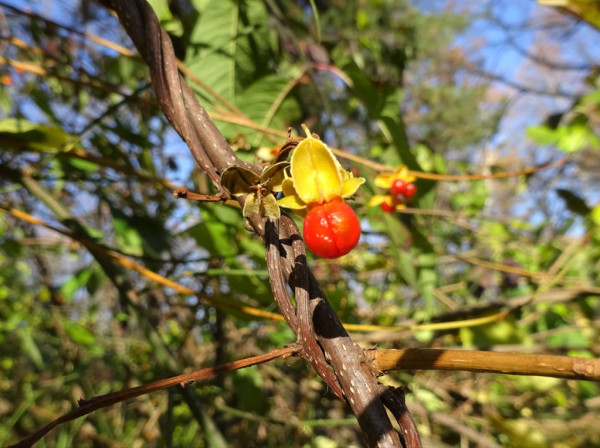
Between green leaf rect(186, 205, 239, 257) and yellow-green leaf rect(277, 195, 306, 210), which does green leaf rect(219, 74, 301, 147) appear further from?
yellow-green leaf rect(277, 195, 306, 210)

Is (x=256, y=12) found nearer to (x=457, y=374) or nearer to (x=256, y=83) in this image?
(x=256, y=83)

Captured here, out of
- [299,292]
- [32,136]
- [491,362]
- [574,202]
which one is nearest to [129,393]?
[299,292]

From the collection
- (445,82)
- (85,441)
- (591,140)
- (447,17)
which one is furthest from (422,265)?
(445,82)

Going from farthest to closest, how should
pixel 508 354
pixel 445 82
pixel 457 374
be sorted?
1. pixel 445 82
2. pixel 457 374
3. pixel 508 354

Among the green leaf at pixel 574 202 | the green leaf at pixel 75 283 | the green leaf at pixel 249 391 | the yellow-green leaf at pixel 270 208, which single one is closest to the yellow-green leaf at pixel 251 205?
the yellow-green leaf at pixel 270 208

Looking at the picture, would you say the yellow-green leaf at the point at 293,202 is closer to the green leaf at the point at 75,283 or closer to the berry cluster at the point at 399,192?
the berry cluster at the point at 399,192

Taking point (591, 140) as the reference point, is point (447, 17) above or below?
above

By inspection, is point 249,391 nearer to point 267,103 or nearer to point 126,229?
point 126,229
